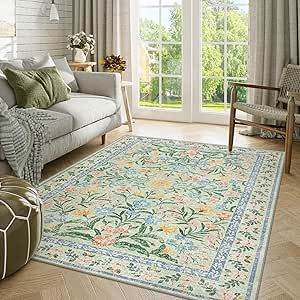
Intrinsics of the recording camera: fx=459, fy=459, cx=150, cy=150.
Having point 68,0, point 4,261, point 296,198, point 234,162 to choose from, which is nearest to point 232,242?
point 296,198

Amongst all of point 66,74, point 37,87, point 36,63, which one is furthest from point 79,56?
point 37,87

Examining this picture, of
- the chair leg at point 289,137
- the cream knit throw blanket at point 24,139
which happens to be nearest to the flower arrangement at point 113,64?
the cream knit throw blanket at point 24,139

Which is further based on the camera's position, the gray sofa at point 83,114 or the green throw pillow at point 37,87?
the green throw pillow at point 37,87

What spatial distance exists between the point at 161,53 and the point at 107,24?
74 centimetres

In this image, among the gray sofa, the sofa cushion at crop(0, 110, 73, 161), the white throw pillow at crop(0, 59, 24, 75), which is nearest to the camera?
the sofa cushion at crop(0, 110, 73, 161)

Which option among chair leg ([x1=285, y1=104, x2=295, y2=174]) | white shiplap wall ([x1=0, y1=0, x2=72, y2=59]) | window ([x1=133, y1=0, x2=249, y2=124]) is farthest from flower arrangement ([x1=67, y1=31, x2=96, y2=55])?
chair leg ([x1=285, y1=104, x2=295, y2=174])

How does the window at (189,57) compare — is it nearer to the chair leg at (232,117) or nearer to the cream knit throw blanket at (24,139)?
the chair leg at (232,117)

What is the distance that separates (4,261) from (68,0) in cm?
430

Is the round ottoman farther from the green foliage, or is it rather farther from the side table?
the green foliage

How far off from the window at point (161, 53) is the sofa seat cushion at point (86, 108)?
4.39ft

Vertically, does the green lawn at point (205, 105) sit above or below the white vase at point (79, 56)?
below

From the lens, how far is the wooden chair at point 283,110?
3572 millimetres

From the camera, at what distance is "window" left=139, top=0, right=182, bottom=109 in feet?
18.0

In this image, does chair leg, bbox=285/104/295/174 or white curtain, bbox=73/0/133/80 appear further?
white curtain, bbox=73/0/133/80
